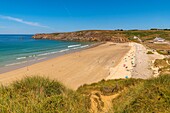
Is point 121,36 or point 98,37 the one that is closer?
point 121,36

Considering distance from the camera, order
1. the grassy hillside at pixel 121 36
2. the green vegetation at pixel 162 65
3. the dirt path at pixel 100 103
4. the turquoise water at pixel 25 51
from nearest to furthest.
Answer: the dirt path at pixel 100 103 → the green vegetation at pixel 162 65 → the turquoise water at pixel 25 51 → the grassy hillside at pixel 121 36

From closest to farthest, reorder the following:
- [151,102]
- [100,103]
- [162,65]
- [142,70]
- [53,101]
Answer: [53,101]
[151,102]
[100,103]
[142,70]
[162,65]

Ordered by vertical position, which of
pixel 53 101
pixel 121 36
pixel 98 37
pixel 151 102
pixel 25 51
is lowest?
pixel 98 37

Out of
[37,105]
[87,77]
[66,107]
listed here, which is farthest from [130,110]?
[87,77]

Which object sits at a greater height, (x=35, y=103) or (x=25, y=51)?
(x=35, y=103)

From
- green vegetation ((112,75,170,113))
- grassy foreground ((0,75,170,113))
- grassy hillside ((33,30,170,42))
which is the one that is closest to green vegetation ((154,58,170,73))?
grassy foreground ((0,75,170,113))

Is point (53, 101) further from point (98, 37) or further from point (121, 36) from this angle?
point (98, 37)

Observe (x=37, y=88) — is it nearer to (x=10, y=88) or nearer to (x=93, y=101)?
(x=10, y=88)

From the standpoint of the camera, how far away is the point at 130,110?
4.37 meters

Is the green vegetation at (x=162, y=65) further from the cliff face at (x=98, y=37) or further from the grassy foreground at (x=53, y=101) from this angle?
the cliff face at (x=98, y=37)

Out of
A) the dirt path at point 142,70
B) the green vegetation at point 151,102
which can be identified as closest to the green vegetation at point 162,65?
the dirt path at point 142,70

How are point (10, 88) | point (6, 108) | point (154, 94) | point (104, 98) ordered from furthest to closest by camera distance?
point (104, 98), point (10, 88), point (154, 94), point (6, 108)

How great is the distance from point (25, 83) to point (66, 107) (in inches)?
86.6

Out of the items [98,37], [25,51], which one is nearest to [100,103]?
[25,51]
